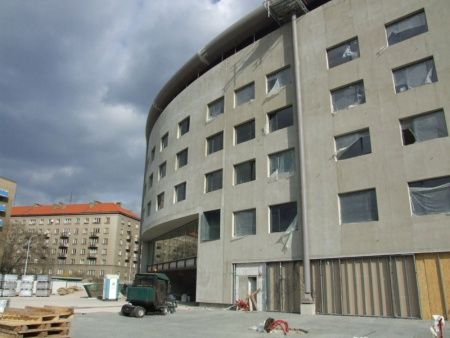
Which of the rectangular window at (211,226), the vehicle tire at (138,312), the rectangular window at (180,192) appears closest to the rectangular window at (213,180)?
the rectangular window at (211,226)

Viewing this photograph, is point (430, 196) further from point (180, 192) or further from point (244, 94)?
point (180, 192)

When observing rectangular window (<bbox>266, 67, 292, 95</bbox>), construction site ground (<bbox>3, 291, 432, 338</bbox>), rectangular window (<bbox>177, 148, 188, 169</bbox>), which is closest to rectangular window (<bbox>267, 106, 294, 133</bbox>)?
rectangular window (<bbox>266, 67, 292, 95</bbox>)

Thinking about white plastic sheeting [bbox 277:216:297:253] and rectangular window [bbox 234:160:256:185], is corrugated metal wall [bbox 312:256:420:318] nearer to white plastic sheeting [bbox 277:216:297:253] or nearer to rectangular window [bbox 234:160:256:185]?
white plastic sheeting [bbox 277:216:297:253]

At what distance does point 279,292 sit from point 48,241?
11050 centimetres

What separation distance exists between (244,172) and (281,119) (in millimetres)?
4437

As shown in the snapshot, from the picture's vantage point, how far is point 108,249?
11100 centimetres

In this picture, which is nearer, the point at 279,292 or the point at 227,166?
the point at 279,292

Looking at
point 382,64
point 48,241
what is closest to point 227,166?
point 382,64

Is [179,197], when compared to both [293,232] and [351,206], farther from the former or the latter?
[351,206]

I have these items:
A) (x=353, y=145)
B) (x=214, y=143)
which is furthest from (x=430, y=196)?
(x=214, y=143)

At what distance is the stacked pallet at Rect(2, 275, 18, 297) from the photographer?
40031mm

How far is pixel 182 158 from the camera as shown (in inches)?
1399

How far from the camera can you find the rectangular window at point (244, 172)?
27.8 metres

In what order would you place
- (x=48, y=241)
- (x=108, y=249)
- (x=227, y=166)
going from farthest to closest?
1. (x=48, y=241)
2. (x=108, y=249)
3. (x=227, y=166)
